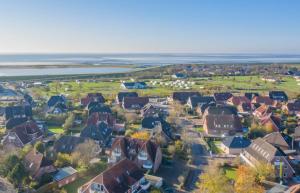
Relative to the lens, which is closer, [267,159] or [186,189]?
[186,189]

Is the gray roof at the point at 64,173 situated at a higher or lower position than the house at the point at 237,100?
lower

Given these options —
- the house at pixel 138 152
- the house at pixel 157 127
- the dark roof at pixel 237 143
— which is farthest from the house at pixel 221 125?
the house at pixel 138 152

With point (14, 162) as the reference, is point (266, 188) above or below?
below

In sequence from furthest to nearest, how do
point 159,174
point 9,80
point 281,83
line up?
point 9,80, point 281,83, point 159,174

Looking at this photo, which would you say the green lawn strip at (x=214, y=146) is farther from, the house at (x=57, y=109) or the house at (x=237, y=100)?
the house at (x=57, y=109)

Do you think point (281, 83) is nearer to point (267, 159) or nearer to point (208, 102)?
point (208, 102)

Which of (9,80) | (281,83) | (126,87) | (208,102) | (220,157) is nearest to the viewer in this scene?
(220,157)

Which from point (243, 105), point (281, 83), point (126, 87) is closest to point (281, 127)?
point (243, 105)
